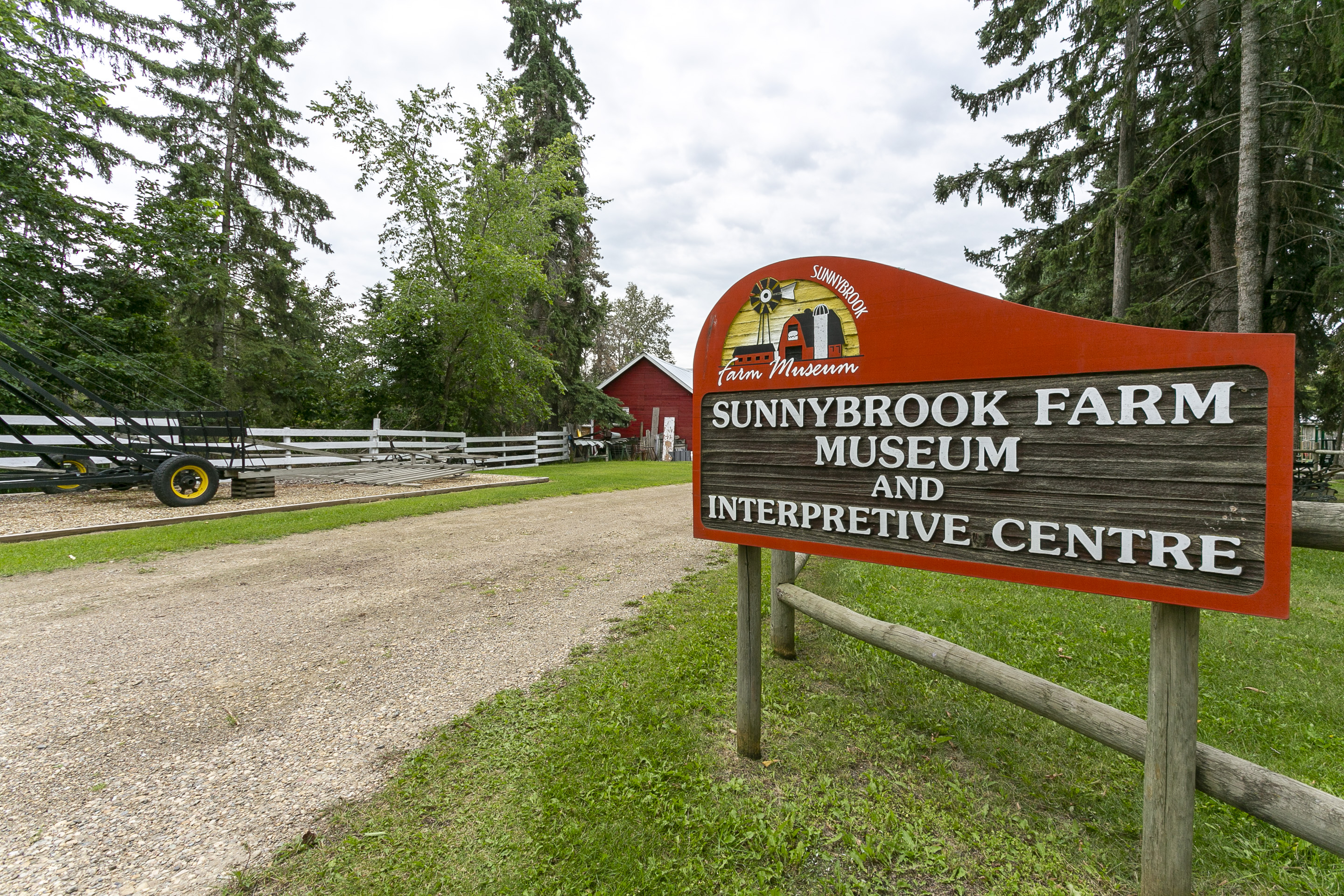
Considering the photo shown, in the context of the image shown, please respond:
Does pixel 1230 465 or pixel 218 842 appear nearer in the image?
pixel 1230 465

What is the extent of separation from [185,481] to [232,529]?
2.92 meters

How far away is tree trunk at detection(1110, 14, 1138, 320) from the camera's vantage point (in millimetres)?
9445

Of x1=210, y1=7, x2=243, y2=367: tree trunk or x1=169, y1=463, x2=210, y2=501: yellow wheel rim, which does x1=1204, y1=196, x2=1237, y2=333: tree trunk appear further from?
x1=210, y1=7, x2=243, y2=367: tree trunk

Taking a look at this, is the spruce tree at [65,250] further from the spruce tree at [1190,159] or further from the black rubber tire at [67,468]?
the spruce tree at [1190,159]

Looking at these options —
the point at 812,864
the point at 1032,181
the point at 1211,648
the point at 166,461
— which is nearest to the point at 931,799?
the point at 812,864

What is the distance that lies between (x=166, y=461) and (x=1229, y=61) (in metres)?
19.0

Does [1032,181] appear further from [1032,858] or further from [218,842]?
[218,842]

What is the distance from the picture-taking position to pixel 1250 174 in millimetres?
7254

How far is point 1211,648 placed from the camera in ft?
12.9

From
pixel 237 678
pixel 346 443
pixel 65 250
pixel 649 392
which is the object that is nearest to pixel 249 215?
pixel 65 250

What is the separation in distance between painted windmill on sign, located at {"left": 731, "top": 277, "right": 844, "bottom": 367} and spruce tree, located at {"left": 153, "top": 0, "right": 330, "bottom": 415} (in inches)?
915

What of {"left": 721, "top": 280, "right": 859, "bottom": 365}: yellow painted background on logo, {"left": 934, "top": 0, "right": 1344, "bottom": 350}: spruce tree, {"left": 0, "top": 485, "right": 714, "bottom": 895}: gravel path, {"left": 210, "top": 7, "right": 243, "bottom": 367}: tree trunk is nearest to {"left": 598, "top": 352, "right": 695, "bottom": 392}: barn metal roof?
{"left": 210, "top": 7, "right": 243, "bottom": 367}: tree trunk

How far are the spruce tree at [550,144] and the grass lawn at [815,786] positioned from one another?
1943 cm

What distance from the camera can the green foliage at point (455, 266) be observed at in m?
18.1
